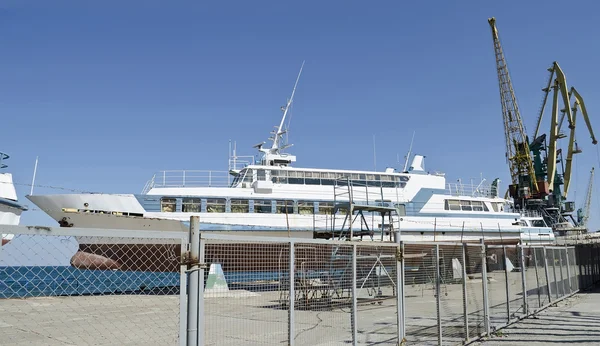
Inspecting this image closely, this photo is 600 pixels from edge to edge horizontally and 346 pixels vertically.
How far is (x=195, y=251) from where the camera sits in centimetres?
444

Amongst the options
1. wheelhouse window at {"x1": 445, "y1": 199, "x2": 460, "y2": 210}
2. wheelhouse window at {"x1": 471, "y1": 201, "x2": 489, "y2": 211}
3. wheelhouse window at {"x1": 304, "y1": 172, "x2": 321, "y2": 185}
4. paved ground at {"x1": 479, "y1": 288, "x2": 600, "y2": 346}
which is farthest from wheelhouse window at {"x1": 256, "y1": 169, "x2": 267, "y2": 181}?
Result: paved ground at {"x1": 479, "y1": 288, "x2": 600, "y2": 346}

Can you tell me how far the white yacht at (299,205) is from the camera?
23.9m

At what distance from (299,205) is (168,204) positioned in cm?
792

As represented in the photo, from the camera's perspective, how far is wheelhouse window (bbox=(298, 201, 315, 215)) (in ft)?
97.2

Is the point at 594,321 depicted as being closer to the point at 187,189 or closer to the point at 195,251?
the point at 195,251

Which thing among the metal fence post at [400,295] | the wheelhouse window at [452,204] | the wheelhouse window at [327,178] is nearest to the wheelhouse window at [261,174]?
the wheelhouse window at [327,178]

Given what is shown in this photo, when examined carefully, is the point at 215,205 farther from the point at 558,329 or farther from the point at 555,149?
the point at 555,149

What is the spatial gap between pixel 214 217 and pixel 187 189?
2333mm

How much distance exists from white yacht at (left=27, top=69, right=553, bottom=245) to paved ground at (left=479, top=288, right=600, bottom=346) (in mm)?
8692

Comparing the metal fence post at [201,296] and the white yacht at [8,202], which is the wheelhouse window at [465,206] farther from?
the metal fence post at [201,296]

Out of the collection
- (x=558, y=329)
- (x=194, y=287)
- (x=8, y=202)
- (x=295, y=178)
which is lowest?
(x=558, y=329)

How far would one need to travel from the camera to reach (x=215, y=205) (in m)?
27.5

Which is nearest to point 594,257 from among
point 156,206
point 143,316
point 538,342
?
point 538,342

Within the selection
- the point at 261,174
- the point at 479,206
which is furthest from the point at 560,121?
the point at 261,174
